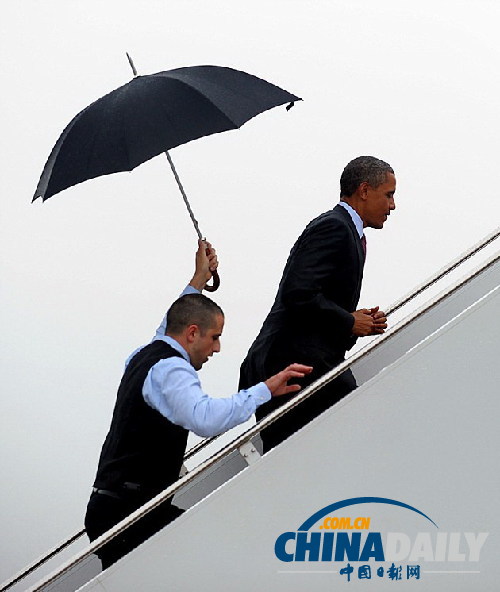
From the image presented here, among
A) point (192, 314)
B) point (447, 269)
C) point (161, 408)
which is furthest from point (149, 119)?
point (447, 269)

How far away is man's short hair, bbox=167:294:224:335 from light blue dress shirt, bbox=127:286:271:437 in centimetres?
11

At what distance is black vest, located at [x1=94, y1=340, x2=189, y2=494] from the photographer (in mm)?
3758

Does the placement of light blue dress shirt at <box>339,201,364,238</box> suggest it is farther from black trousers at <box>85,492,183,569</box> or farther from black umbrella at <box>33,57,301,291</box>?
black trousers at <box>85,492,183,569</box>

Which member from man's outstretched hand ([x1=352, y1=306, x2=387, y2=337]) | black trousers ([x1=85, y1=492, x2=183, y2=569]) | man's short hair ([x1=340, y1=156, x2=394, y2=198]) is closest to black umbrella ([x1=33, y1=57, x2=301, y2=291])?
man's short hair ([x1=340, y1=156, x2=394, y2=198])

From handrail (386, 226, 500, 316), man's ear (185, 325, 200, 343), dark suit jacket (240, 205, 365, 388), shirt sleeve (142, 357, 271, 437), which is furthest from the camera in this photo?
handrail (386, 226, 500, 316)

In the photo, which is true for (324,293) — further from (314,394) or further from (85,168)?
(85,168)

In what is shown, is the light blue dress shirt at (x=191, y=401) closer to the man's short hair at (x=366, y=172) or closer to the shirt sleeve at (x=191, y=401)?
the shirt sleeve at (x=191, y=401)

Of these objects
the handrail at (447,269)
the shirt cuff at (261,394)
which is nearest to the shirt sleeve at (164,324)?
the shirt cuff at (261,394)

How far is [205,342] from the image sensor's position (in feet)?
12.5

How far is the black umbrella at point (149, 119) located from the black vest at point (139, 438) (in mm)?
Answer: 569

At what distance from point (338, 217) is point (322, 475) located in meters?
0.78

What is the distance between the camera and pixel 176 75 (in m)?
4.04

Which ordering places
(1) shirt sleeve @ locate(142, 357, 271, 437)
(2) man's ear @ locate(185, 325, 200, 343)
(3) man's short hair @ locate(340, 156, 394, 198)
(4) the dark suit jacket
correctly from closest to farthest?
(1) shirt sleeve @ locate(142, 357, 271, 437), (2) man's ear @ locate(185, 325, 200, 343), (4) the dark suit jacket, (3) man's short hair @ locate(340, 156, 394, 198)

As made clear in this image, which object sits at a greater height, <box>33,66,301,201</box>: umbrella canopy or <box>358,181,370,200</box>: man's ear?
<box>33,66,301,201</box>: umbrella canopy
